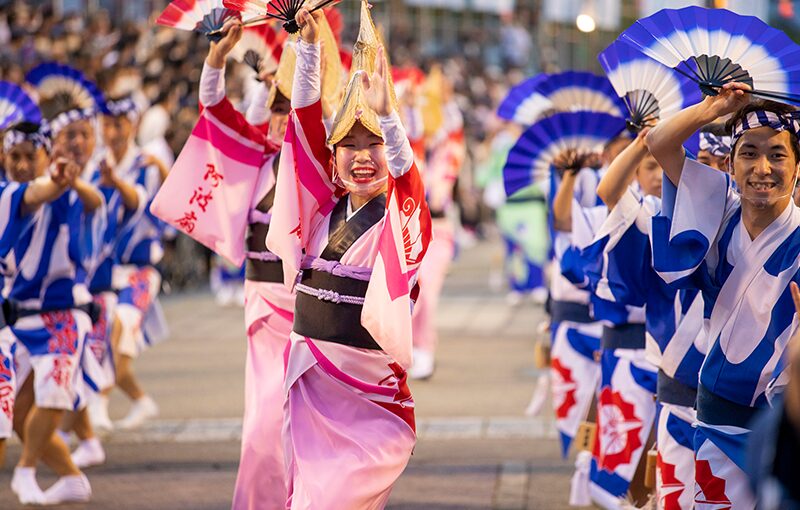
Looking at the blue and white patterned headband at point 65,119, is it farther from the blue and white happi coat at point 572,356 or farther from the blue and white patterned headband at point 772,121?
the blue and white patterned headband at point 772,121

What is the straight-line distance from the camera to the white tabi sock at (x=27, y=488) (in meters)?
6.52

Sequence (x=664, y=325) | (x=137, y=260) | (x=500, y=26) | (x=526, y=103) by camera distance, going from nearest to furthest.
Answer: (x=664, y=325)
(x=526, y=103)
(x=137, y=260)
(x=500, y=26)

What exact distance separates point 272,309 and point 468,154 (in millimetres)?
17535

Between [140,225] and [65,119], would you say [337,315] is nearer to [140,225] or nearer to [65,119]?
[65,119]

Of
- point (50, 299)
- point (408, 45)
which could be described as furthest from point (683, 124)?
point (408, 45)

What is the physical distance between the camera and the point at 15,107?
675cm

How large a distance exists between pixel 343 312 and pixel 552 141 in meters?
2.27

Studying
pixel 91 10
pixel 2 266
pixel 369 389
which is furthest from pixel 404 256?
pixel 91 10

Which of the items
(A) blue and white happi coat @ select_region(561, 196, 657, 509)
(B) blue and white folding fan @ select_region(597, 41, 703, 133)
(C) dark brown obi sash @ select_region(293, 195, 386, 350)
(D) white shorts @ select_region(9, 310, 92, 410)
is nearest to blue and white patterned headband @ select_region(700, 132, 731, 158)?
(B) blue and white folding fan @ select_region(597, 41, 703, 133)

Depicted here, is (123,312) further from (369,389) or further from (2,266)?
(369,389)

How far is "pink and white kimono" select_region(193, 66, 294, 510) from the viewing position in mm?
5328

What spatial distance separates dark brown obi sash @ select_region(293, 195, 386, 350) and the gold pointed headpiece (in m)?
0.26

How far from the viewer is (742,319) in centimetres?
401

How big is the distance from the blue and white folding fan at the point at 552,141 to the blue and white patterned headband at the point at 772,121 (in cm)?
231
